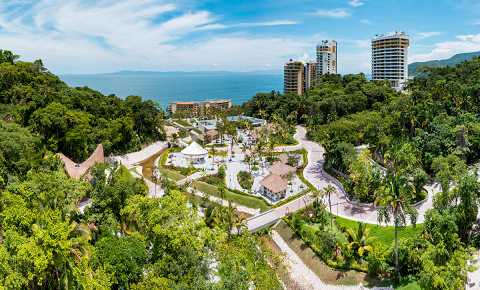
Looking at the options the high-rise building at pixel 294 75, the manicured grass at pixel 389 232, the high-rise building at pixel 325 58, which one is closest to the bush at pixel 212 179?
the manicured grass at pixel 389 232

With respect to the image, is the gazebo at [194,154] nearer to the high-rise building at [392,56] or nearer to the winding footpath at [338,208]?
the winding footpath at [338,208]

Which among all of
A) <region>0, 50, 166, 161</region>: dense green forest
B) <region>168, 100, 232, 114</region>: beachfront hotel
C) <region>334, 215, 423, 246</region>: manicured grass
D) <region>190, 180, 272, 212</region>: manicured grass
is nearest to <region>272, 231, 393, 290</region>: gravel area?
<region>334, 215, 423, 246</region>: manicured grass

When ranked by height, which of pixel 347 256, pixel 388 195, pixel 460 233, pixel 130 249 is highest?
pixel 388 195

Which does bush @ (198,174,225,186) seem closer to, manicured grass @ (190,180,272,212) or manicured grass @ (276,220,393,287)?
Answer: manicured grass @ (190,180,272,212)

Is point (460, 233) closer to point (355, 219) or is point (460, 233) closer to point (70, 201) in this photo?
point (355, 219)

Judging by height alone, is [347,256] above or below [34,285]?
below

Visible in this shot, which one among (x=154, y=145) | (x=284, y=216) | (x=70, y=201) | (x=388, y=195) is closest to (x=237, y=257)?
(x=388, y=195)

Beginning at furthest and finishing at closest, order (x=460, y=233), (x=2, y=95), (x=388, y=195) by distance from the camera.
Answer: (x=2, y=95) → (x=460, y=233) → (x=388, y=195)
